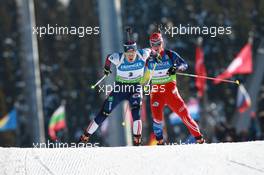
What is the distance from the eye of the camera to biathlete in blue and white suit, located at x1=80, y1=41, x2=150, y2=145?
885 cm

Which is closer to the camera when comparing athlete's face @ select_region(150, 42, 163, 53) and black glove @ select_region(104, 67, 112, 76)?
athlete's face @ select_region(150, 42, 163, 53)

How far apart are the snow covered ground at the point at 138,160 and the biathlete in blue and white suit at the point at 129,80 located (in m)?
0.38

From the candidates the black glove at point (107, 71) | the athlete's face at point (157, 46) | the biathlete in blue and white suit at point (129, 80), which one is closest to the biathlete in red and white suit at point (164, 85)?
the athlete's face at point (157, 46)

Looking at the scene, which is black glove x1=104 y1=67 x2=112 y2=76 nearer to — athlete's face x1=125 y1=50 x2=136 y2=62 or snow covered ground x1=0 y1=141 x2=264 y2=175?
athlete's face x1=125 y1=50 x2=136 y2=62

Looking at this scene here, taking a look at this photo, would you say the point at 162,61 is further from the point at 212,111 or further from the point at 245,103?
the point at 212,111

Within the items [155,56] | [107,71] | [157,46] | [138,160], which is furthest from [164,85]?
[138,160]

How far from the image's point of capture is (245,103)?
20.2 m

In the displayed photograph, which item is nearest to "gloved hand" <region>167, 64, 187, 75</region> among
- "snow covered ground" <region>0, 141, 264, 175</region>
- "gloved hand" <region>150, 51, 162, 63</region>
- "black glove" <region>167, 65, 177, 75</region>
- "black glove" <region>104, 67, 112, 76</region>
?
"black glove" <region>167, 65, 177, 75</region>

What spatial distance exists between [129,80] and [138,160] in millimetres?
1023

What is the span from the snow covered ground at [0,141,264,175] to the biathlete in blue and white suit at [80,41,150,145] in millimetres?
378

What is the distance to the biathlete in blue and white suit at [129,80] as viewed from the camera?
885cm

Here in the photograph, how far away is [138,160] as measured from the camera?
9195 mm

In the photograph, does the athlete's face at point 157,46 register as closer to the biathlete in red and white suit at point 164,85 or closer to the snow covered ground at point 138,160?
the biathlete in red and white suit at point 164,85

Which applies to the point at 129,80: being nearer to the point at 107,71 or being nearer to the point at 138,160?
the point at 107,71
